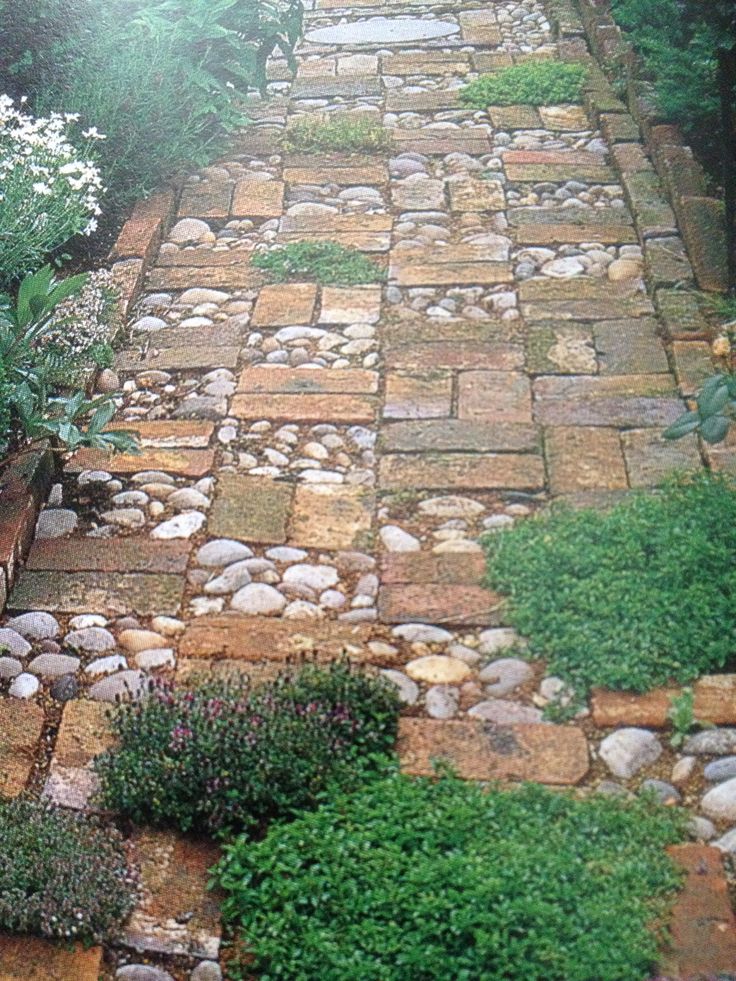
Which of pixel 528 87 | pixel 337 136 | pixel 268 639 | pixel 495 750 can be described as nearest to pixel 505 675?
pixel 495 750

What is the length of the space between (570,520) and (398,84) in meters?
4.27

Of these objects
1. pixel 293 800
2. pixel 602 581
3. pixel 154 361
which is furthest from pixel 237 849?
pixel 154 361

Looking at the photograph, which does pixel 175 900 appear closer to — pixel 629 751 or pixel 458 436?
pixel 629 751

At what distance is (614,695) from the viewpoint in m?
2.99

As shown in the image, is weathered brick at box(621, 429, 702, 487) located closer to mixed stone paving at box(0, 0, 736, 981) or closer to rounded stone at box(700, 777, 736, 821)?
mixed stone paving at box(0, 0, 736, 981)

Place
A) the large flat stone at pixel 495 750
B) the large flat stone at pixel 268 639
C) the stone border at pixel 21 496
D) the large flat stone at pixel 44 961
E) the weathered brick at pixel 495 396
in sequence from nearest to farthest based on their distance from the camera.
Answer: the large flat stone at pixel 44 961 → the large flat stone at pixel 495 750 → the large flat stone at pixel 268 639 → the stone border at pixel 21 496 → the weathered brick at pixel 495 396

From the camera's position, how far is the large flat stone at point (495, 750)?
9.13 feet

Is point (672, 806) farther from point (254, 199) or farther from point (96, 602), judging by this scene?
point (254, 199)

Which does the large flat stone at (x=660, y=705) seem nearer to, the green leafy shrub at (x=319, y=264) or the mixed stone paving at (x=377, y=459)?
the mixed stone paving at (x=377, y=459)

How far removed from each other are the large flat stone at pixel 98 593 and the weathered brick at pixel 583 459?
1.19m

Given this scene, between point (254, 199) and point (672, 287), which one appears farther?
point (254, 199)

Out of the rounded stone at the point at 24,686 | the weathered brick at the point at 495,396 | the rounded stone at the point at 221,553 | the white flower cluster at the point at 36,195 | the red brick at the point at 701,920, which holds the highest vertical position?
the white flower cluster at the point at 36,195

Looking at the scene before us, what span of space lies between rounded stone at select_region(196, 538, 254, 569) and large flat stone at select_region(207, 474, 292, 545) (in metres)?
0.04

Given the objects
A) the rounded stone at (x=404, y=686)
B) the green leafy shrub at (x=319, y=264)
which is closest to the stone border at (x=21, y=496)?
the green leafy shrub at (x=319, y=264)
